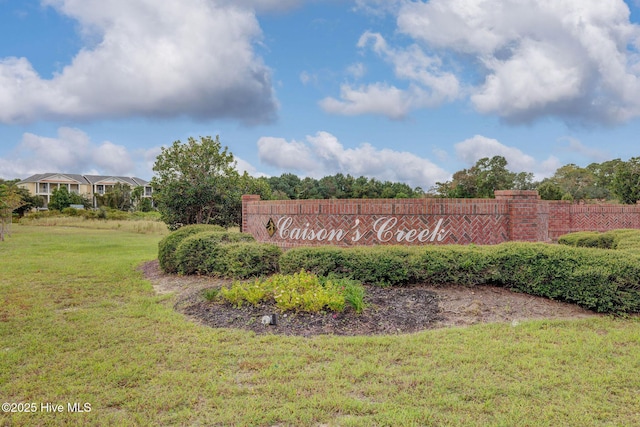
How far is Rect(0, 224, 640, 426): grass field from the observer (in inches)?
134

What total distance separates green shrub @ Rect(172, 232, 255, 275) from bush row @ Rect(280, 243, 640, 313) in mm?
2409

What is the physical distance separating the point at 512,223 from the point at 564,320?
4236mm

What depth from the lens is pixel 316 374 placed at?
409cm

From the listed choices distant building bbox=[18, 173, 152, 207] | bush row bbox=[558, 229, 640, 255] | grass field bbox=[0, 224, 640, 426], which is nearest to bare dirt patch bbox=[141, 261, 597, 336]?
grass field bbox=[0, 224, 640, 426]

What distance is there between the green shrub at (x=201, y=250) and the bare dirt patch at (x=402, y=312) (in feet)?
6.93

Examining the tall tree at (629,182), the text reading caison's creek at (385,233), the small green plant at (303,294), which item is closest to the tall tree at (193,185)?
the text reading caison's creek at (385,233)

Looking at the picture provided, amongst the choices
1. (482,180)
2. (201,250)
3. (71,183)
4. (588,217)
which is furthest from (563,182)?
(71,183)

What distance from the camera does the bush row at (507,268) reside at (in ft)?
20.4

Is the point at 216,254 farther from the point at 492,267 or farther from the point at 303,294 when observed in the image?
the point at 492,267

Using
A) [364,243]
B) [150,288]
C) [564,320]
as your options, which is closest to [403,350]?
[564,320]

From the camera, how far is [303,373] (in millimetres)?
4117

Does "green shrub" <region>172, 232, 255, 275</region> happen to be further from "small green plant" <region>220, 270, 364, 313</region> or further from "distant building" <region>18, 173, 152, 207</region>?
"distant building" <region>18, 173, 152, 207</region>

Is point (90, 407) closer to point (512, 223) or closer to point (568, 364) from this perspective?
point (568, 364)

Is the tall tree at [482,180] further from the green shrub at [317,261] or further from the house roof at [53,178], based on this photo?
the house roof at [53,178]
